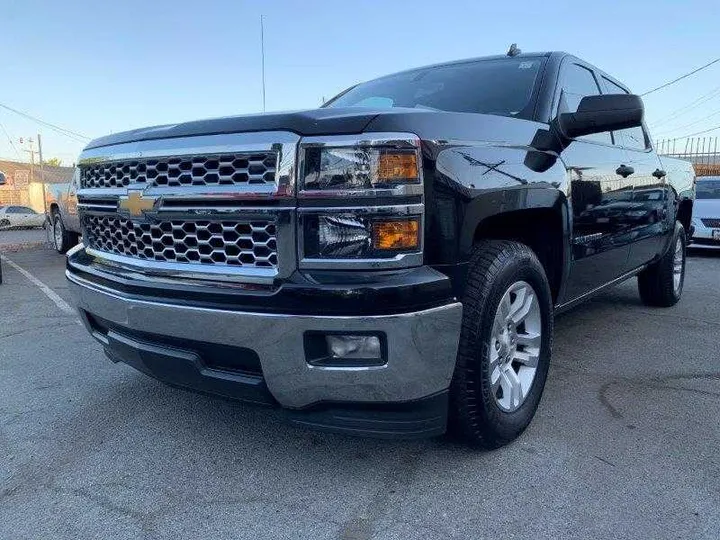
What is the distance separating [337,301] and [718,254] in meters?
10.8

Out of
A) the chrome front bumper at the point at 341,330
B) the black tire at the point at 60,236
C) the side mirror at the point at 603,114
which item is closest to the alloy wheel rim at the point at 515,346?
the chrome front bumper at the point at 341,330

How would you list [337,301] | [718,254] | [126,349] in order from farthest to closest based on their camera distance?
[718,254] < [126,349] < [337,301]

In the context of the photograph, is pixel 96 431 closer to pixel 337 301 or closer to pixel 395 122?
pixel 337 301

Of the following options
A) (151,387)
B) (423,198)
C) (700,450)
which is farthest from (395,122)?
(151,387)

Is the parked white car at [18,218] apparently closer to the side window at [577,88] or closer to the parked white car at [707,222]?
the parked white car at [707,222]

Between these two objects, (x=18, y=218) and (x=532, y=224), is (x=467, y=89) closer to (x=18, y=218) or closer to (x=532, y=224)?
(x=532, y=224)

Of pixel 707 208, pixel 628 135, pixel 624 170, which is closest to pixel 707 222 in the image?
pixel 707 208

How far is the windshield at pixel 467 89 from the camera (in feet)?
10.1

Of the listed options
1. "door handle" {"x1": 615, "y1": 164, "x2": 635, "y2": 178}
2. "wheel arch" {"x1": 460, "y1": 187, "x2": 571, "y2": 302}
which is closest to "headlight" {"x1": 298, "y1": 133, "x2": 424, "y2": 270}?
"wheel arch" {"x1": 460, "y1": 187, "x2": 571, "y2": 302}

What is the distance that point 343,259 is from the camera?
1946 millimetres

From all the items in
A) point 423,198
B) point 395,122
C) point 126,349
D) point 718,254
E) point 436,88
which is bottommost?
point 718,254

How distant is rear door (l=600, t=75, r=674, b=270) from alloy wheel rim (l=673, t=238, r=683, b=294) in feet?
2.56

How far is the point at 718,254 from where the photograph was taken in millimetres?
10492

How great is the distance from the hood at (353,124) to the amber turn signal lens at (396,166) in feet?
0.32
